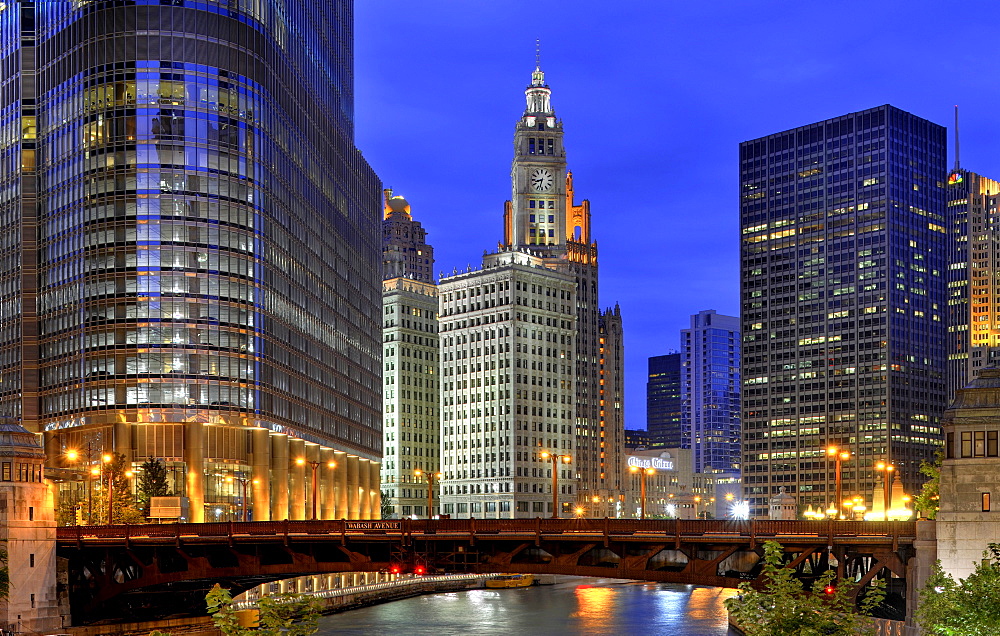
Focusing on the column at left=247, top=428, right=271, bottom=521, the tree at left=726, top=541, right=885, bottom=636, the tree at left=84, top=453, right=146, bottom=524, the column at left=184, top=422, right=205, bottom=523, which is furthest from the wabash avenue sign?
the column at left=247, top=428, right=271, bottom=521

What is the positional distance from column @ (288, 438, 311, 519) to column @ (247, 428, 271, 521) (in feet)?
35.0

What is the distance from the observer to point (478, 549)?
106188 mm

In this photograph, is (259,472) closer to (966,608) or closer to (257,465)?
(257,465)

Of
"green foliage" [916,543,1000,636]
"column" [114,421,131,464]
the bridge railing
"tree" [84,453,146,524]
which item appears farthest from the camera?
"column" [114,421,131,464]

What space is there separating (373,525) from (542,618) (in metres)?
67.0

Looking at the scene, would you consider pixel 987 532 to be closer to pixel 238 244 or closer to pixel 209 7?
pixel 238 244

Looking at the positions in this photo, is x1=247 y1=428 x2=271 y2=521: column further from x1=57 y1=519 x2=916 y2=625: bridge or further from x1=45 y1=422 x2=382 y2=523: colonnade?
x1=57 y1=519 x2=916 y2=625: bridge

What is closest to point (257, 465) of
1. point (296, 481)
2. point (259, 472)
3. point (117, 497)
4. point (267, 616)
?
point (259, 472)

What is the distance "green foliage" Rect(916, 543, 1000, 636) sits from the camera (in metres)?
60.6

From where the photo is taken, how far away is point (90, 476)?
170 m

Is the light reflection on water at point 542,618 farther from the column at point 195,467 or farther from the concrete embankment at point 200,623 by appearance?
the column at point 195,467

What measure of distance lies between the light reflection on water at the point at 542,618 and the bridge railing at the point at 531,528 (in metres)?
35.8

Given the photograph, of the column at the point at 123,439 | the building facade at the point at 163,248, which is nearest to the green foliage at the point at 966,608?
the building facade at the point at 163,248

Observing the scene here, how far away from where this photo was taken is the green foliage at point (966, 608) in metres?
60.6
